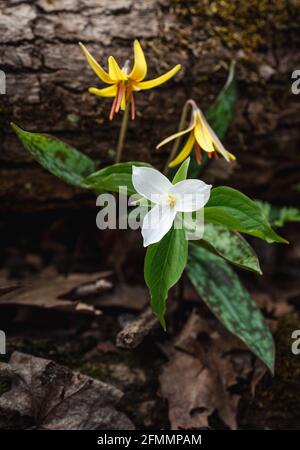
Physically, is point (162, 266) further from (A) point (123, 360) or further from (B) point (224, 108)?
(B) point (224, 108)

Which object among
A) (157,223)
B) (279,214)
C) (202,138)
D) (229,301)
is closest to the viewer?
(157,223)

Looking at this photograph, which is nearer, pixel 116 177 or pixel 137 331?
pixel 116 177

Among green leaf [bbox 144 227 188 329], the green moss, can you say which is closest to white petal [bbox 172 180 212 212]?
green leaf [bbox 144 227 188 329]

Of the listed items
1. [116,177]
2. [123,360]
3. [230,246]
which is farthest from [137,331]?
[116,177]

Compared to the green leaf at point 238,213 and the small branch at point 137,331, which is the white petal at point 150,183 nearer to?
the green leaf at point 238,213

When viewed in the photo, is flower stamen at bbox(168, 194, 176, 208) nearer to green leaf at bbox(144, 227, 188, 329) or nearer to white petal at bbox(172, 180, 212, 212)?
white petal at bbox(172, 180, 212, 212)

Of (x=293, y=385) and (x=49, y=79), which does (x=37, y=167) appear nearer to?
(x=49, y=79)

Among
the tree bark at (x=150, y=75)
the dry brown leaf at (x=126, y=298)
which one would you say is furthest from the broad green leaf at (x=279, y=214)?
the dry brown leaf at (x=126, y=298)
